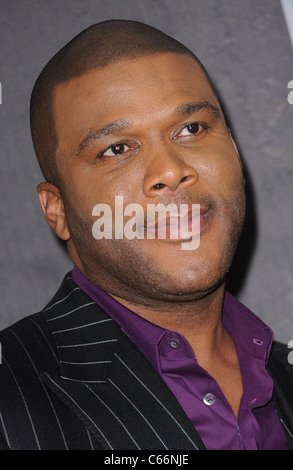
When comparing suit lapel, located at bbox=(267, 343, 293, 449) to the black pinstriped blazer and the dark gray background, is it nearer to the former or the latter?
the black pinstriped blazer

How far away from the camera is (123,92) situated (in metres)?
1.50

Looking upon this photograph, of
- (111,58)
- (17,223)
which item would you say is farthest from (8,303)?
(111,58)

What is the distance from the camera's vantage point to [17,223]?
2080 mm

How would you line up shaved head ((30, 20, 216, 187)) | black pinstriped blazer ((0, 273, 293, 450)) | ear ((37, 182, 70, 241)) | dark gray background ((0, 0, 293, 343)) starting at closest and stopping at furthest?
1. black pinstriped blazer ((0, 273, 293, 450))
2. shaved head ((30, 20, 216, 187))
3. ear ((37, 182, 70, 241))
4. dark gray background ((0, 0, 293, 343))

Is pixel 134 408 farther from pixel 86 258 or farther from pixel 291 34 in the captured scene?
pixel 291 34

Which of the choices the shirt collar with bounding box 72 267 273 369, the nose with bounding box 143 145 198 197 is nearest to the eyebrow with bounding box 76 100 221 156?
the nose with bounding box 143 145 198 197

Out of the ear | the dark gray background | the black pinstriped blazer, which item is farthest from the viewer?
the dark gray background

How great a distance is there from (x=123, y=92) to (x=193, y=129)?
201 mm

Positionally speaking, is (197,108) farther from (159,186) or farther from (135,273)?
(135,273)

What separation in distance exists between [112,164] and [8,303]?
780 millimetres

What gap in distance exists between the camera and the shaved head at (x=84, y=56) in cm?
155

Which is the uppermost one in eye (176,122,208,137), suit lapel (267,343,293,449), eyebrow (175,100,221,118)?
eyebrow (175,100,221,118)

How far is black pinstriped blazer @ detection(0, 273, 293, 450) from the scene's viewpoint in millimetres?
1330
